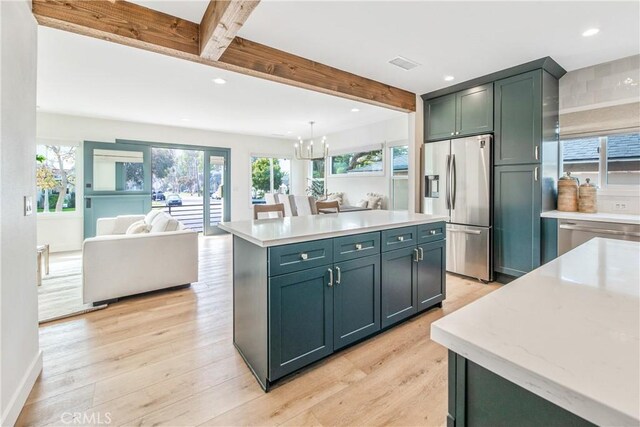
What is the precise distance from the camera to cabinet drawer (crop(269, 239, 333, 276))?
5.70 feet

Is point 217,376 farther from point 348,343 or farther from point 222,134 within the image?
point 222,134

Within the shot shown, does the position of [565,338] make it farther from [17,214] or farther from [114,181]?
[114,181]

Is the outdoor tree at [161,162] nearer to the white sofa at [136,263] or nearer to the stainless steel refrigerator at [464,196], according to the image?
the white sofa at [136,263]

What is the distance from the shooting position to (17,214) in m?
1.70

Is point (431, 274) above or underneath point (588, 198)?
underneath

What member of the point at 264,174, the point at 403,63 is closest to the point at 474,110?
the point at 403,63

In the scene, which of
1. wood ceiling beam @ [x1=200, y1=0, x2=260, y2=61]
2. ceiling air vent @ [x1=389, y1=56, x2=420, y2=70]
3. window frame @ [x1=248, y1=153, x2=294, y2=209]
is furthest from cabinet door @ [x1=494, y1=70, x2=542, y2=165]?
window frame @ [x1=248, y1=153, x2=294, y2=209]

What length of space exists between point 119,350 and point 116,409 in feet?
2.32

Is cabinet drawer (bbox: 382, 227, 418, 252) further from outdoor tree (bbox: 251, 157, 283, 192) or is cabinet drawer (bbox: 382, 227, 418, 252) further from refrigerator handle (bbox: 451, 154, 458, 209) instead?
outdoor tree (bbox: 251, 157, 283, 192)

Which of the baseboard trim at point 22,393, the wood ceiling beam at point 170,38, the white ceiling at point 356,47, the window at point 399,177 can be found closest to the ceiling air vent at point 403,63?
the white ceiling at point 356,47

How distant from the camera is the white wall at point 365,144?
6180 mm

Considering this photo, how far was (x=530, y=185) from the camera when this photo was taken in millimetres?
3422

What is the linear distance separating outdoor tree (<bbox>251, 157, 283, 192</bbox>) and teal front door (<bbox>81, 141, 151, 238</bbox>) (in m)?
2.56

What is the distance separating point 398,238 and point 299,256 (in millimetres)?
989
